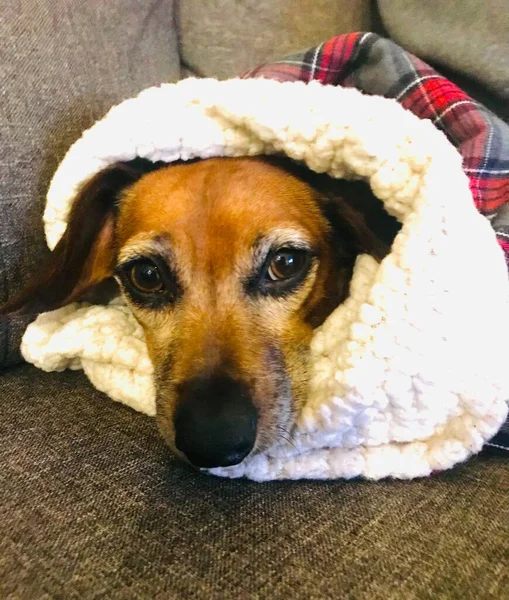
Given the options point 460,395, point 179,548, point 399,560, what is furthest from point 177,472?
point 460,395

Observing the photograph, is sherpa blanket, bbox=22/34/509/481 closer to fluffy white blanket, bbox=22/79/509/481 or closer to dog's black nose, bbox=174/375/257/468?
fluffy white blanket, bbox=22/79/509/481

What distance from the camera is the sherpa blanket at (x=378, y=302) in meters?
0.92

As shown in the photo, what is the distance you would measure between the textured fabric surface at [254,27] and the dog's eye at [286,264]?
0.81 meters

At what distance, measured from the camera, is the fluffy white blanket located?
915mm

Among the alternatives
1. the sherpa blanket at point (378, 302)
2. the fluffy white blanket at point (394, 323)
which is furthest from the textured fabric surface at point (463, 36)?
the fluffy white blanket at point (394, 323)

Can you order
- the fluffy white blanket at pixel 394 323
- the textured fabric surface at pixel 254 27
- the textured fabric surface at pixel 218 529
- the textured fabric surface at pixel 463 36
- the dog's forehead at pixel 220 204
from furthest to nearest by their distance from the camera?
the textured fabric surface at pixel 254 27 → the textured fabric surface at pixel 463 36 → the dog's forehead at pixel 220 204 → the fluffy white blanket at pixel 394 323 → the textured fabric surface at pixel 218 529

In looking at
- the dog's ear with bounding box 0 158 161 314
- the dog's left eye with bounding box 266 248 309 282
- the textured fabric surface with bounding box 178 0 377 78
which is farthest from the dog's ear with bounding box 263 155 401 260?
the textured fabric surface with bounding box 178 0 377 78

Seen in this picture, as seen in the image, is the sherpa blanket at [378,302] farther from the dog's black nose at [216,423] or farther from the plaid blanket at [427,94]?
the dog's black nose at [216,423]

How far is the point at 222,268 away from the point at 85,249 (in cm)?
35

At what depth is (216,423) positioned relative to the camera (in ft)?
2.82

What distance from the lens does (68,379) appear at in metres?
1.26

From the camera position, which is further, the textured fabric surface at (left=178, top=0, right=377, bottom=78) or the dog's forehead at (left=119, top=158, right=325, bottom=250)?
the textured fabric surface at (left=178, top=0, right=377, bottom=78)

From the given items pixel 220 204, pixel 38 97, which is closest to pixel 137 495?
pixel 220 204

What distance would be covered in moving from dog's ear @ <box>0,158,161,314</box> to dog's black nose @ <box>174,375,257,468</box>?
446mm
